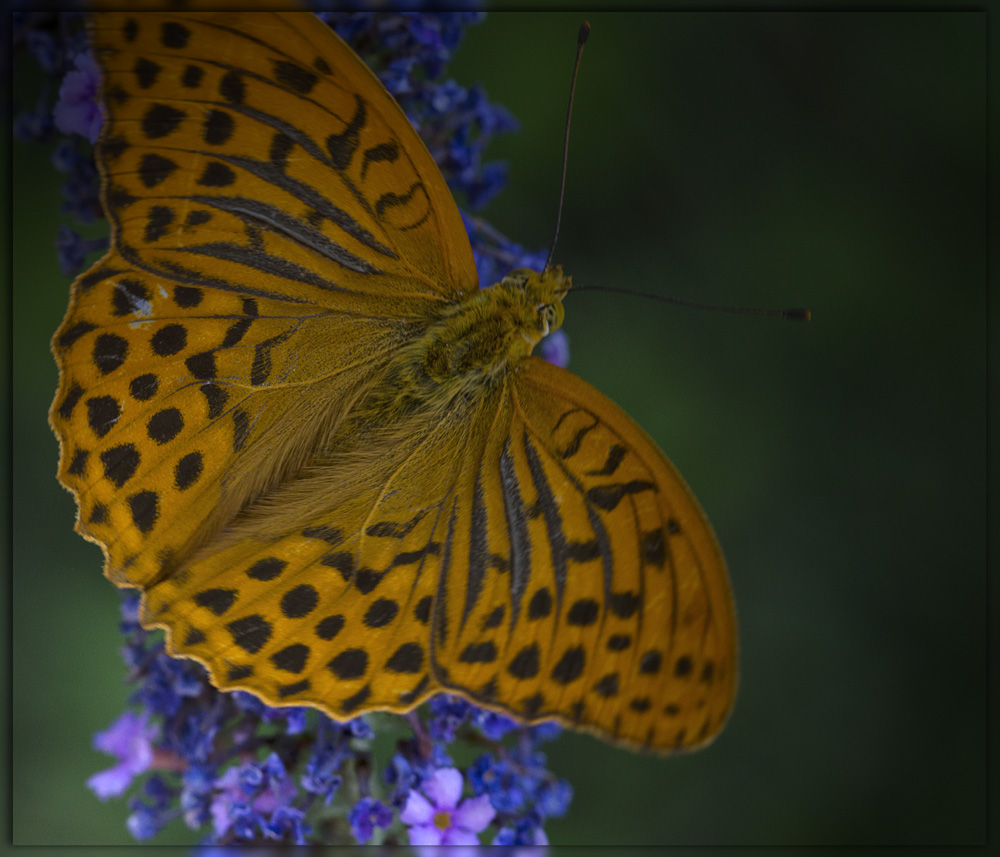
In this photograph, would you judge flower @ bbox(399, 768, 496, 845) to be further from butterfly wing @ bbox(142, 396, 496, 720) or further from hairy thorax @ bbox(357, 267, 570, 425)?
hairy thorax @ bbox(357, 267, 570, 425)

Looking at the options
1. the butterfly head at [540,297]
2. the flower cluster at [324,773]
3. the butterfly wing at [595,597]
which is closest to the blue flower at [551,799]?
the flower cluster at [324,773]

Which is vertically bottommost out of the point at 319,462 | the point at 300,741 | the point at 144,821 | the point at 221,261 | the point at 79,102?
the point at 144,821

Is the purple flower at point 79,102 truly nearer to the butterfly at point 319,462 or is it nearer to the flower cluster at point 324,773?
the butterfly at point 319,462

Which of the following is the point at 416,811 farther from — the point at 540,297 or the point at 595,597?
the point at 540,297

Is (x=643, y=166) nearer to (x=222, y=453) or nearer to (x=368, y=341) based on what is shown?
(x=368, y=341)

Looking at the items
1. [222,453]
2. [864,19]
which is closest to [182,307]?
[222,453]

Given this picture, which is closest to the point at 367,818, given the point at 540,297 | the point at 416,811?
the point at 416,811
